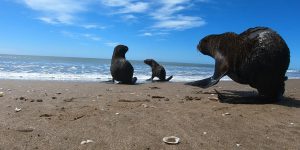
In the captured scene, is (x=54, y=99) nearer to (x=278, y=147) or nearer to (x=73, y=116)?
(x=73, y=116)

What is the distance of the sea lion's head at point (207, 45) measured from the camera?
976cm

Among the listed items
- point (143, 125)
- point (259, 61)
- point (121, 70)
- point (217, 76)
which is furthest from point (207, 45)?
point (143, 125)

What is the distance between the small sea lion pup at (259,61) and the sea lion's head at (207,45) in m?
1.43

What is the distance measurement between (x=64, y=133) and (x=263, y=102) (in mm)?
4251

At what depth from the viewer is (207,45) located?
402 inches

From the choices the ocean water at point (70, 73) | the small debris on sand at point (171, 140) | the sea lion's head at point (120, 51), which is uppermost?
the sea lion's head at point (120, 51)

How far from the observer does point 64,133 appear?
418cm

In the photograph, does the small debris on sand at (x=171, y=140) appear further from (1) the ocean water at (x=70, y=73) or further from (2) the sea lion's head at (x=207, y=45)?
(1) the ocean water at (x=70, y=73)

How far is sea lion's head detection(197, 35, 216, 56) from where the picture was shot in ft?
32.0

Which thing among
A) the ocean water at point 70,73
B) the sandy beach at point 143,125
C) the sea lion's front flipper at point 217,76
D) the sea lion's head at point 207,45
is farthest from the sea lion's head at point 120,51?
the sandy beach at point 143,125

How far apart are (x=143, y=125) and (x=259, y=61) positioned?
11.1 ft

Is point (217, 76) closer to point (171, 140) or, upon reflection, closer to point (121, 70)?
point (171, 140)

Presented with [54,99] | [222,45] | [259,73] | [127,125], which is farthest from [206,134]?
[222,45]

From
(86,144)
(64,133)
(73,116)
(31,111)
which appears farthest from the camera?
(31,111)
